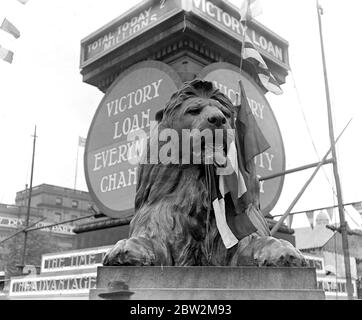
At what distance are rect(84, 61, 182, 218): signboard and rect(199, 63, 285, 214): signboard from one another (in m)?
1.14

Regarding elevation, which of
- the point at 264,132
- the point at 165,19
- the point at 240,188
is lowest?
the point at 240,188

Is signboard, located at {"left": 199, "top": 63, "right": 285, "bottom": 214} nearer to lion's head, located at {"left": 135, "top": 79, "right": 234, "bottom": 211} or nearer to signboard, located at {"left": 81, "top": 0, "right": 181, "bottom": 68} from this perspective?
signboard, located at {"left": 81, "top": 0, "right": 181, "bottom": 68}

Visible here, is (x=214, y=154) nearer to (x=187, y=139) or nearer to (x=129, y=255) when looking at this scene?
(x=187, y=139)

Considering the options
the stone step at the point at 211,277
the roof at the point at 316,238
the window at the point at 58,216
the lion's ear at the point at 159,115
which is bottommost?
the stone step at the point at 211,277

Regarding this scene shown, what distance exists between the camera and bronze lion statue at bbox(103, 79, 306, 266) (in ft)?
10.4

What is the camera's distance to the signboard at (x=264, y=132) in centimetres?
843

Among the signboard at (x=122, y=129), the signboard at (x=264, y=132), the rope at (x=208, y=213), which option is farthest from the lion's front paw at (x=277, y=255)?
the signboard at (x=264, y=132)

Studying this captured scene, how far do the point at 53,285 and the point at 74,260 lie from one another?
0.58 meters

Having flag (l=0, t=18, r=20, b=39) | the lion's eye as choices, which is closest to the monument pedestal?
the lion's eye

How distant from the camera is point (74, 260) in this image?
8266 mm

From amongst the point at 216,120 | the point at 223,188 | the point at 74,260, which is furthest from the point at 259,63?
the point at 74,260

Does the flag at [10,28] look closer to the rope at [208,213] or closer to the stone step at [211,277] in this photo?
the rope at [208,213]

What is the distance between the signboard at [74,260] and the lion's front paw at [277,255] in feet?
15.6

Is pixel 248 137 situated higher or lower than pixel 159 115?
lower
